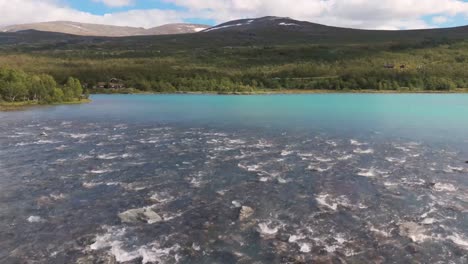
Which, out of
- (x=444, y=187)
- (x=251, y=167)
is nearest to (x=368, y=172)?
(x=444, y=187)

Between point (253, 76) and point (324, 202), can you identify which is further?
point (253, 76)

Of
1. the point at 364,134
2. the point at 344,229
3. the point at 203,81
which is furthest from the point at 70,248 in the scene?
the point at 203,81

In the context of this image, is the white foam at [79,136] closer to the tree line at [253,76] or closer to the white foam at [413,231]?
the white foam at [413,231]

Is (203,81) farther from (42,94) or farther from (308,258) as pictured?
(308,258)

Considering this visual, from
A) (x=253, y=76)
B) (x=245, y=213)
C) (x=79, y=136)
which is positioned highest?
(x=253, y=76)

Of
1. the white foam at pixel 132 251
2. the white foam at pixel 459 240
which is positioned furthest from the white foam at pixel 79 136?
the white foam at pixel 459 240

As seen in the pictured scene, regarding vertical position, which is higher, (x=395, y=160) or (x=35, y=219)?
(x=395, y=160)

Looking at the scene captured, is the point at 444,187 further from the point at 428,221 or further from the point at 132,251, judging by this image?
the point at 132,251

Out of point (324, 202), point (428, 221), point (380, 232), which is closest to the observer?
point (380, 232)
